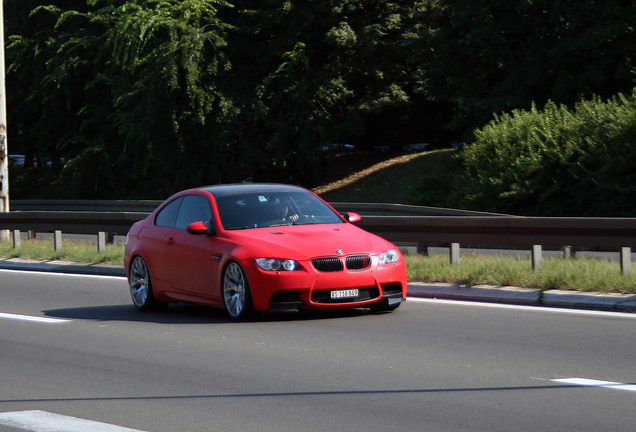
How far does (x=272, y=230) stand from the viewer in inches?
403

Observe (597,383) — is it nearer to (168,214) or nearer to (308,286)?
(308,286)

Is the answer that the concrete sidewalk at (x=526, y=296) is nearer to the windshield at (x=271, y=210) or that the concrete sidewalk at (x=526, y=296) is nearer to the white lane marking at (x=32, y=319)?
the windshield at (x=271, y=210)

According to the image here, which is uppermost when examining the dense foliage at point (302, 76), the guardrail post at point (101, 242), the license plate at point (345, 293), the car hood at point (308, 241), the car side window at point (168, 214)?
the dense foliage at point (302, 76)

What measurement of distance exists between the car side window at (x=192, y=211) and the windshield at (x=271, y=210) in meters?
0.18

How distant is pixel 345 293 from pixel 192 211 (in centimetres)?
232

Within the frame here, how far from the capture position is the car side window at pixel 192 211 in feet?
35.6

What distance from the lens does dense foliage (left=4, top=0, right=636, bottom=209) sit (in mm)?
28797

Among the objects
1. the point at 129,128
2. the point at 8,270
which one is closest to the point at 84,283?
the point at 8,270

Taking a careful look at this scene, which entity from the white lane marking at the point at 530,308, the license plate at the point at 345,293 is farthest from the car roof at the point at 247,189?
the white lane marking at the point at 530,308

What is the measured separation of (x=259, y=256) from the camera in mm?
9648

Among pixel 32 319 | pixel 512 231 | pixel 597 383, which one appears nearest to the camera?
pixel 597 383

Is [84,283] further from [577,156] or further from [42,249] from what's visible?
A: [577,156]

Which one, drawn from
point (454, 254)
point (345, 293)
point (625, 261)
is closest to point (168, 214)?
point (345, 293)

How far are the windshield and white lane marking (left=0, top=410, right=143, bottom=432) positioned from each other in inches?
177
